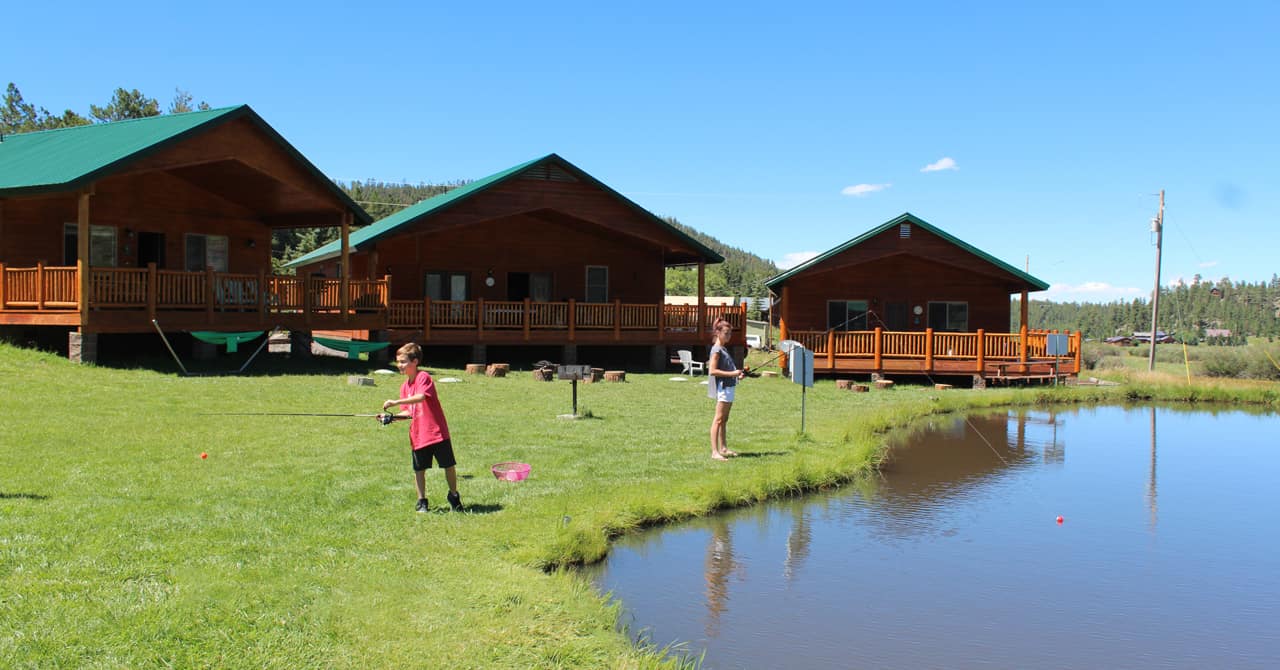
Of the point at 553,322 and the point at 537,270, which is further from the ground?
the point at 537,270

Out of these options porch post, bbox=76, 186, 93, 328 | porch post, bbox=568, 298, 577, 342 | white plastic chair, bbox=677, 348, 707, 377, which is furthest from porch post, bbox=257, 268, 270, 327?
white plastic chair, bbox=677, 348, 707, 377

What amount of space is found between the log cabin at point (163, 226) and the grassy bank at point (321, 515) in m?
1.96

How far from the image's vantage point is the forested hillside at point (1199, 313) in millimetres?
128750

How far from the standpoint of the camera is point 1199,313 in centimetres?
14488

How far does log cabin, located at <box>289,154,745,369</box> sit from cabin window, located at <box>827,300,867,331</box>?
2.76 m

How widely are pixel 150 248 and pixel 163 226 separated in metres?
0.61

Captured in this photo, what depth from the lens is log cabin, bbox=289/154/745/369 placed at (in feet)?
81.1

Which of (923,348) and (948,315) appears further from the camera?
(948,315)

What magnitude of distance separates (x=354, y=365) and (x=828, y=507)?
46.5 feet

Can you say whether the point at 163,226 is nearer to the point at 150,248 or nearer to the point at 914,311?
the point at 150,248

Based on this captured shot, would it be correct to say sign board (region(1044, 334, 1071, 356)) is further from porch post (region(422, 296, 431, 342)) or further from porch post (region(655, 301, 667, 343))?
porch post (region(422, 296, 431, 342))

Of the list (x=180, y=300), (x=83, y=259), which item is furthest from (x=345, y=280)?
(x=83, y=259)

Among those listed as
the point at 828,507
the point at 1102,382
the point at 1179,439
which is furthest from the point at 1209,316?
the point at 828,507

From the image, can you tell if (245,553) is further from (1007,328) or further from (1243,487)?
(1007,328)
